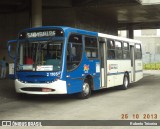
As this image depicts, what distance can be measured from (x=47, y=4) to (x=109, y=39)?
12048 millimetres

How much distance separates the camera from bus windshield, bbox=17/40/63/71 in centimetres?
1365

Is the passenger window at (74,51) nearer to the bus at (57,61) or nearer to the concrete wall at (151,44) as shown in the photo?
the bus at (57,61)

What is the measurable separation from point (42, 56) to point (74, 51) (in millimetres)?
1292

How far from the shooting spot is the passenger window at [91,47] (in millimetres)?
15398

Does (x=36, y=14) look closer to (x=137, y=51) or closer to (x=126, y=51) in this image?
(x=137, y=51)

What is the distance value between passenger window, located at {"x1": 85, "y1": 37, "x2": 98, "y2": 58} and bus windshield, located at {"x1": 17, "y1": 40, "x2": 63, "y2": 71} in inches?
74.6

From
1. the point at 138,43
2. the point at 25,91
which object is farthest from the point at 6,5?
the point at 25,91

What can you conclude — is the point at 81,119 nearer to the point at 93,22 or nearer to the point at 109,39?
the point at 109,39

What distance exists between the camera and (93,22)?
1320 inches

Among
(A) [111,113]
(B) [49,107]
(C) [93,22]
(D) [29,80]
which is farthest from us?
(C) [93,22]

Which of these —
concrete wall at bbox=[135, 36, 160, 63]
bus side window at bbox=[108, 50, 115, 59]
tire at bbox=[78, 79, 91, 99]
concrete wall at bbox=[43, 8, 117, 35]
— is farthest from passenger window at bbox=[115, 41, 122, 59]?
concrete wall at bbox=[135, 36, 160, 63]

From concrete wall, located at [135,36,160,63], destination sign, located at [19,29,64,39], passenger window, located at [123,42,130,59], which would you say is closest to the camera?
destination sign, located at [19,29,64,39]

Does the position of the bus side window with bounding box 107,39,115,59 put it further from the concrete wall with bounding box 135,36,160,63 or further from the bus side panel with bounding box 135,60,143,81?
the concrete wall with bounding box 135,36,160,63

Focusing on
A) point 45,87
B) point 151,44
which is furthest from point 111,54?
point 151,44
